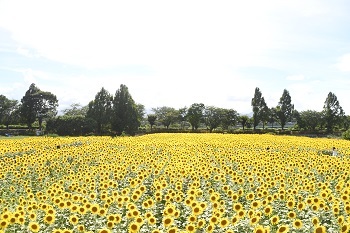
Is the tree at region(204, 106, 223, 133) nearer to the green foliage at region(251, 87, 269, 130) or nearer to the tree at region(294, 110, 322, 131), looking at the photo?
the green foliage at region(251, 87, 269, 130)

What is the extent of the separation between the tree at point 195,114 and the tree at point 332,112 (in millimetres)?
24763

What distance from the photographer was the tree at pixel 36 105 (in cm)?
7206

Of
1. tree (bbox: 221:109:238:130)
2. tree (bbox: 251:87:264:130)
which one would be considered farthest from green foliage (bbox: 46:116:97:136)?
tree (bbox: 221:109:238:130)

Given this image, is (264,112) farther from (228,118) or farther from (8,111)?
(8,111)

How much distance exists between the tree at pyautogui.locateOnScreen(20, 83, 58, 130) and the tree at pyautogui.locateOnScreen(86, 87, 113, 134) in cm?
1876

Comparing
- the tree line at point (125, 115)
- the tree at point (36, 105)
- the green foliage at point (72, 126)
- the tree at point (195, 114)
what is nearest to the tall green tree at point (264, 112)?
the tree line at point (125, 115)

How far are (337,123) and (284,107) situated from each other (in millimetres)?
10496

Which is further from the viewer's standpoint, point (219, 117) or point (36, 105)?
point (219, 117)

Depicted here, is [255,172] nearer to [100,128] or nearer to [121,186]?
[121,186]

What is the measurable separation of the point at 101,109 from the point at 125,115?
4.77 m

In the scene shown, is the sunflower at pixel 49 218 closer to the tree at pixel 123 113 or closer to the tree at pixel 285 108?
the tree at pixel 123 113

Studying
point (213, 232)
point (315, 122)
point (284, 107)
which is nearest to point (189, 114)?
point (284, 107)

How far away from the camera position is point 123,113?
5591 centimetres

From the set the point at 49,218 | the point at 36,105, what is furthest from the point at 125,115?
the point at 49,218
